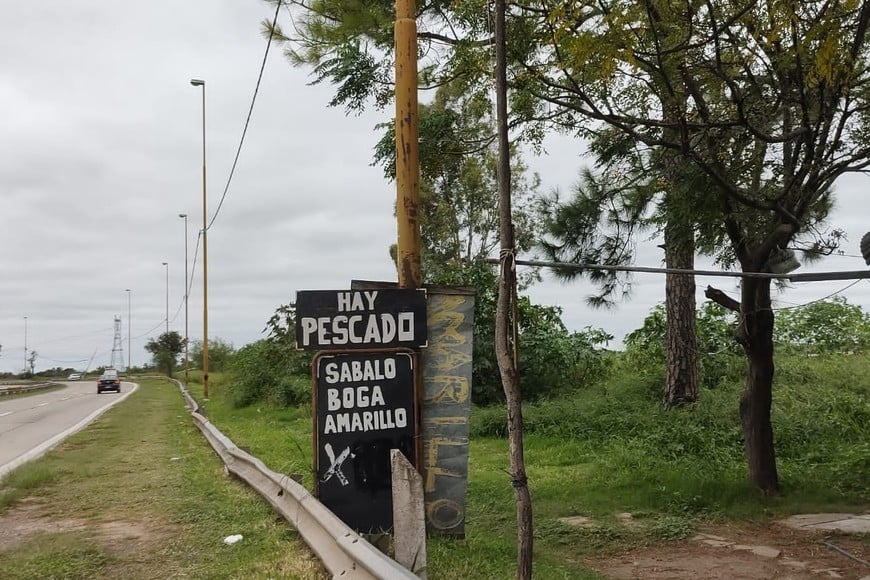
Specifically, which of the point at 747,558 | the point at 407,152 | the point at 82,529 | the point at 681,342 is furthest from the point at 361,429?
the point at 681,342

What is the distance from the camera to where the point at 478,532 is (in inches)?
269

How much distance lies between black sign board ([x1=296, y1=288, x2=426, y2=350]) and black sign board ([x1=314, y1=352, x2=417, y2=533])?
0.11 metres

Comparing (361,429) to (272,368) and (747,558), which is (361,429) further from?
(272,368)

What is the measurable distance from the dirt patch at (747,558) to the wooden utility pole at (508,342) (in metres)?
1.55

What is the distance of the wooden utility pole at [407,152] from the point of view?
6.29 m

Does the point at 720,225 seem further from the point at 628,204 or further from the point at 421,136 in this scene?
the point at 421,136

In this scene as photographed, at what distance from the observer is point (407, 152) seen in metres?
6.38

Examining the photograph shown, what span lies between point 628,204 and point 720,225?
5.87 feet

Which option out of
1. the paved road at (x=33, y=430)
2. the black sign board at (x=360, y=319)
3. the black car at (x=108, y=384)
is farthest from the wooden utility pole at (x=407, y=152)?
the black car at (x=108, y=384)

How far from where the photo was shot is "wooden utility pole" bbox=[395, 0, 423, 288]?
6.29 meters

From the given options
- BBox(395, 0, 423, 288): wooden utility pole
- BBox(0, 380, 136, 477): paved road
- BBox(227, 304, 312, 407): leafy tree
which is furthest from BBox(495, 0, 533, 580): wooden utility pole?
BBox(227, 304, 312, 407): leafy tree

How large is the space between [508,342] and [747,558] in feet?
10.2

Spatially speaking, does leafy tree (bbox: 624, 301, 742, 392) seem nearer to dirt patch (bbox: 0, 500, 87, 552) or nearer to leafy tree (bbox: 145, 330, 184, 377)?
dirt patch (bbox: 0, 500, 87, 552)

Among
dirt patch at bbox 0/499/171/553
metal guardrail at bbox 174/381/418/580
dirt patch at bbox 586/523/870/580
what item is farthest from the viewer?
dirt patch at bbox 0/499/171/553
